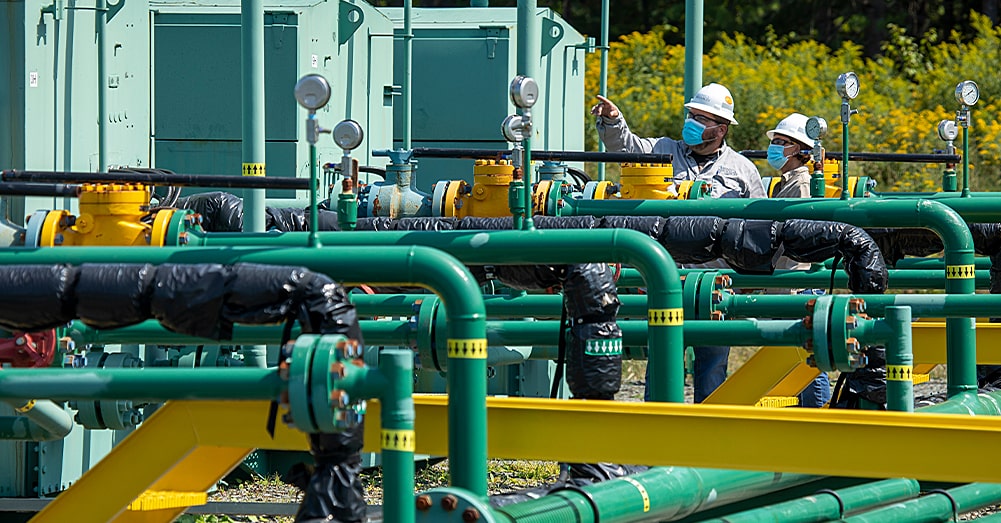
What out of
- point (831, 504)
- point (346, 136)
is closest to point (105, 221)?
point (346, 136)

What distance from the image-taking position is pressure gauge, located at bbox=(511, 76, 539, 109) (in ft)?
15.7

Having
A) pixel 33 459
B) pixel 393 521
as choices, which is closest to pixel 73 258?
pixel 393 521

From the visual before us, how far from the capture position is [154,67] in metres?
9.73

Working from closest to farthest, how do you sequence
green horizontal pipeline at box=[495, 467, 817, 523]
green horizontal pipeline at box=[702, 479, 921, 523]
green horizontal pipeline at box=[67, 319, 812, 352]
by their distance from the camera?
green horizontal pipeline at box=[495, 467, 817, 523], green horizontal pipeline at box=[702, 479, 921, 523], green horizontal pipeline at box=[67, 319, 812, 352]

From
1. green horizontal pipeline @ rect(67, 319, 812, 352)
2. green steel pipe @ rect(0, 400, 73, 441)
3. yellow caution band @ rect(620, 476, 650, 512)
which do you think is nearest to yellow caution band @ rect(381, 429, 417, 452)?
yellow caution band @ rect(620, 476, 650, 512)

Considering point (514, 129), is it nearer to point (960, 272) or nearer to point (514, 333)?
point (514, 333)

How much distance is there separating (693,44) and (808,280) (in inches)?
124

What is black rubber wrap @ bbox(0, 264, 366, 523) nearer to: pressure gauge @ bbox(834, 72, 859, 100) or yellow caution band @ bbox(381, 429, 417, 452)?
yellow caution band @ bbox(381, 429, 417, 452)

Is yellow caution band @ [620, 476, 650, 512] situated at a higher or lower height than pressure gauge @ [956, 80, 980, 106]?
lower

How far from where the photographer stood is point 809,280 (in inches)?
288

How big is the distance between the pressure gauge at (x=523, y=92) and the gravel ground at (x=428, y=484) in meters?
3.43

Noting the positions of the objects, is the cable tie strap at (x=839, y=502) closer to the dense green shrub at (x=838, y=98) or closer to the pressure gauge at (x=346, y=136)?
the pressure gauge at (x=346, y=136)

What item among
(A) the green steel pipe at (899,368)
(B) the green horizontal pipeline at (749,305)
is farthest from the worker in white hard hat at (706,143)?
(A) the green steel pipe at (899,368)

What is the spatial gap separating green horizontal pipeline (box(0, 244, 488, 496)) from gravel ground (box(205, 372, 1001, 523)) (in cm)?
405
